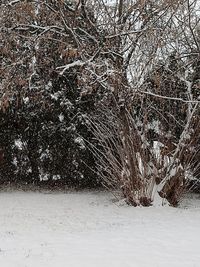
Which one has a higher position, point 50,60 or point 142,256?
point 50,60

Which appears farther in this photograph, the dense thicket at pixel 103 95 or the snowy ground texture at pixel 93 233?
the dense thicket at pixel 103 95

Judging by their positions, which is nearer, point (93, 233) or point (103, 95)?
point (93, 233)

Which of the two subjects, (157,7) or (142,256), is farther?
(157,7)

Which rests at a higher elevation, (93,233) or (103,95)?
(103,95)

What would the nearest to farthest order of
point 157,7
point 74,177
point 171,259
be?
point 171,259
point 157,7
point 74,177

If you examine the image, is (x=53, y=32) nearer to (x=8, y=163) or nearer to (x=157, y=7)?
(x=157, y=7)

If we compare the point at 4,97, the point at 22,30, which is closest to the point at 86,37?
the point at 22,30

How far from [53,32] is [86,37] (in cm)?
66

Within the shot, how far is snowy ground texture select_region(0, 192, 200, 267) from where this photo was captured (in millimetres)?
5441

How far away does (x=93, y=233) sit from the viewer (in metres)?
6.86

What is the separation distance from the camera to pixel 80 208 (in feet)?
30.0

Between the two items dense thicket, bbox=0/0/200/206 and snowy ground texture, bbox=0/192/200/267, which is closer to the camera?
snowy ground texture, bbox=0/192/200/267

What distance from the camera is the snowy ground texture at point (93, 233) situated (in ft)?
17.9

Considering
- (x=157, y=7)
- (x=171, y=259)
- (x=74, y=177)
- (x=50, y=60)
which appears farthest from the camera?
(x=74, y=177)
